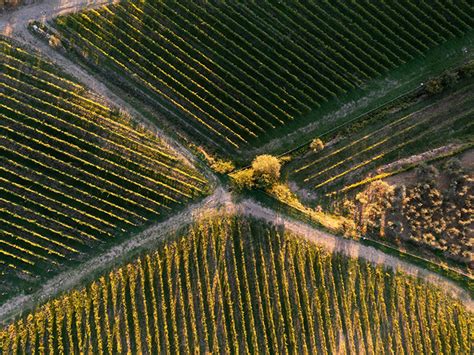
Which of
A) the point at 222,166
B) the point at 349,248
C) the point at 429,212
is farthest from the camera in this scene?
the point at 349,248

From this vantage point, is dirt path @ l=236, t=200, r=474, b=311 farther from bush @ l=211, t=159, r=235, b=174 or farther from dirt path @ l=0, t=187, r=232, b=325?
bush @ l=211, t=159, r=235, b=174

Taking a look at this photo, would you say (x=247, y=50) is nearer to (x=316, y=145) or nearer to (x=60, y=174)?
(x=316, y=145)

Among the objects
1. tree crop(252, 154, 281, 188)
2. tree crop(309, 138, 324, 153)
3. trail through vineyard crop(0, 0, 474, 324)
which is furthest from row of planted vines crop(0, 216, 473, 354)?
tree crop(309, 138, 324, 153)

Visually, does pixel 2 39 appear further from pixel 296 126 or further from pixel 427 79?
pixel 427 79

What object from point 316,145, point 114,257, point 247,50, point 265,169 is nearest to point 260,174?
point 265,169

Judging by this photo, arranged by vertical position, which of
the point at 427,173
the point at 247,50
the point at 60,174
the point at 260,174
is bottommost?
the point at 427,173

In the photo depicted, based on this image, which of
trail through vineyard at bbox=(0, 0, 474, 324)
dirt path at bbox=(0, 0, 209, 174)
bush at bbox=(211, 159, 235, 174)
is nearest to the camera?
trail through vineyard at bbox=(0, 0, 474, 324)

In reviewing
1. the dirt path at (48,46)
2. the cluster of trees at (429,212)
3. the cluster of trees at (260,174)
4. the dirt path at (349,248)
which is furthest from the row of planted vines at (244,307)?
the dirt path at (48,46)
